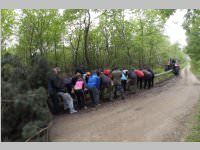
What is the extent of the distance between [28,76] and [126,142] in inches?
169

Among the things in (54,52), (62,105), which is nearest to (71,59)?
(54,52)

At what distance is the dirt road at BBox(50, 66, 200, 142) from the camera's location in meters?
6.38

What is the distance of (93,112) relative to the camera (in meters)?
9.02

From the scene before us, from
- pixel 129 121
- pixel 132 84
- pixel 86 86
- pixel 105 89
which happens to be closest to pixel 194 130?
pixel 129 121

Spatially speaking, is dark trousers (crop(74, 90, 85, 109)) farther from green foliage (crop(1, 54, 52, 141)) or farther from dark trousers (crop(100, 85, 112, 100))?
green foliage (crop(1, 54, 52, 141))

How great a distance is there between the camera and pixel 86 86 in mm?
9812

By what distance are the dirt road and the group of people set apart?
62 centimetres

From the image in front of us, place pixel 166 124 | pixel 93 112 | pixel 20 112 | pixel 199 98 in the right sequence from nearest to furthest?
1. pixel 20 112
2. pixel 166 124
3. pixel 93 112
4. pixel 199 98

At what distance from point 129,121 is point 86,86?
116 inches

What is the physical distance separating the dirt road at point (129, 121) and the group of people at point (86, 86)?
62cm

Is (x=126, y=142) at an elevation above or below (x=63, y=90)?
below

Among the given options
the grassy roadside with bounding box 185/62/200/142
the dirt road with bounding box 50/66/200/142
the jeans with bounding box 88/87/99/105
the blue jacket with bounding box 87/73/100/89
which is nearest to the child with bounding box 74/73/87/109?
the blue jacket with bounding box 87/73/100/89

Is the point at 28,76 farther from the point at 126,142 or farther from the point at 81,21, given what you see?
the point at 81,21

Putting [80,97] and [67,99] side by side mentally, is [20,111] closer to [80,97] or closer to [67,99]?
[67,99]
